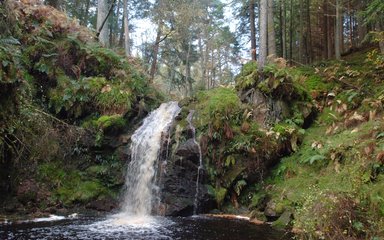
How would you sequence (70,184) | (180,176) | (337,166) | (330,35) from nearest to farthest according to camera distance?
(337,166) < (180,176) < (70,184) < (330,35)

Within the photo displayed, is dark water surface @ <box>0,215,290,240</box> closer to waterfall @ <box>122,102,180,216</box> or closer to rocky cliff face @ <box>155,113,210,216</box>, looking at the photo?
rocky cliff face @ <box>155,113,210,216</box>

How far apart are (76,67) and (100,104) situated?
219 cm

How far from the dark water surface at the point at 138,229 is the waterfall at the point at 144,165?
4.57 feet

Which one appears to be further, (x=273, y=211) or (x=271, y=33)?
(x=271, y=33)

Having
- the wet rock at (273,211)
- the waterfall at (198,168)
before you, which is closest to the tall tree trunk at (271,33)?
the waterfall at (198,168)

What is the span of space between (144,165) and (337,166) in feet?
Answer: 19.6

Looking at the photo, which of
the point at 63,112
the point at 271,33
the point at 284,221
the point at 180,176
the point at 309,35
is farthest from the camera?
the point at 309,35

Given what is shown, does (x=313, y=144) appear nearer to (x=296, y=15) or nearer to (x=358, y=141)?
(x=358, y=141)

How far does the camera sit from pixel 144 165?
38.1ft

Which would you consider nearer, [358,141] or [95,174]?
[358,141]

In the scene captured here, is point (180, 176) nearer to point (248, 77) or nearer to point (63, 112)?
point (248, 77)

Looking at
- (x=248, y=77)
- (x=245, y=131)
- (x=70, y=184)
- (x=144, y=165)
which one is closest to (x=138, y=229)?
(x=144, y=165)

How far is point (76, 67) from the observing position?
1403 cm

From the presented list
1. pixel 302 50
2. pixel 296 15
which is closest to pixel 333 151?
pixel 302 50
